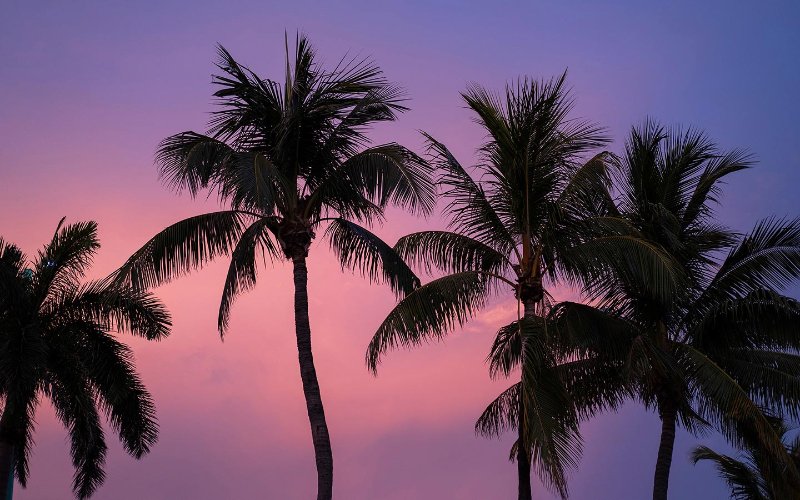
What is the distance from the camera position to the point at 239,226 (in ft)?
64.6

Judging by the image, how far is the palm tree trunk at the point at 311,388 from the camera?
18312 millimetres

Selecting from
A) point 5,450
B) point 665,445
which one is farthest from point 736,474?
point 5,450

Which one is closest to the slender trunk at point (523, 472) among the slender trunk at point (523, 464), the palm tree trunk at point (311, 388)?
the slender trunk at point (523, 464)

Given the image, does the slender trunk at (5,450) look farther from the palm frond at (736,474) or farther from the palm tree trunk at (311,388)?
the palm frond at (736,474)

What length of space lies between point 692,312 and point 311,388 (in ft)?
31.0

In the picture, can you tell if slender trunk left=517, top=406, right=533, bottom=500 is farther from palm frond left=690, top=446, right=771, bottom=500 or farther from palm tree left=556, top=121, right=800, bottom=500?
palm frond left=690, top=446, right=771, bottom=500

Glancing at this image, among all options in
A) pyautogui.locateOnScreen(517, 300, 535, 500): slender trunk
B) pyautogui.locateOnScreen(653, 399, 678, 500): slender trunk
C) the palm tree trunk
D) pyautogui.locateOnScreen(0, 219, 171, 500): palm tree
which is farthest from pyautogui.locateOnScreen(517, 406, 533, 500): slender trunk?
pyautogui.locateOnScreen(0, 219, 171, 500): palm tree

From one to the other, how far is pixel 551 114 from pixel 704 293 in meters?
7.14

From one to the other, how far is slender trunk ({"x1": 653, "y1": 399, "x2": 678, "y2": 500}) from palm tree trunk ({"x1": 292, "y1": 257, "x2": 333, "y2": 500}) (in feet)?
26.4

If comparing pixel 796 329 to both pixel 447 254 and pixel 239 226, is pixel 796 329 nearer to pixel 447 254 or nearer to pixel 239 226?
pixel 447 254

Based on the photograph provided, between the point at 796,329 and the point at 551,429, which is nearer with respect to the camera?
the point at 551,429

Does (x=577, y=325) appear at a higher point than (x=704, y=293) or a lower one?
lower

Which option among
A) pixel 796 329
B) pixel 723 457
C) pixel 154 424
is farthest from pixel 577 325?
pixel 723 457

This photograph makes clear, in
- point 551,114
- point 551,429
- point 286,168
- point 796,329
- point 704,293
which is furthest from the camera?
point 704,293
